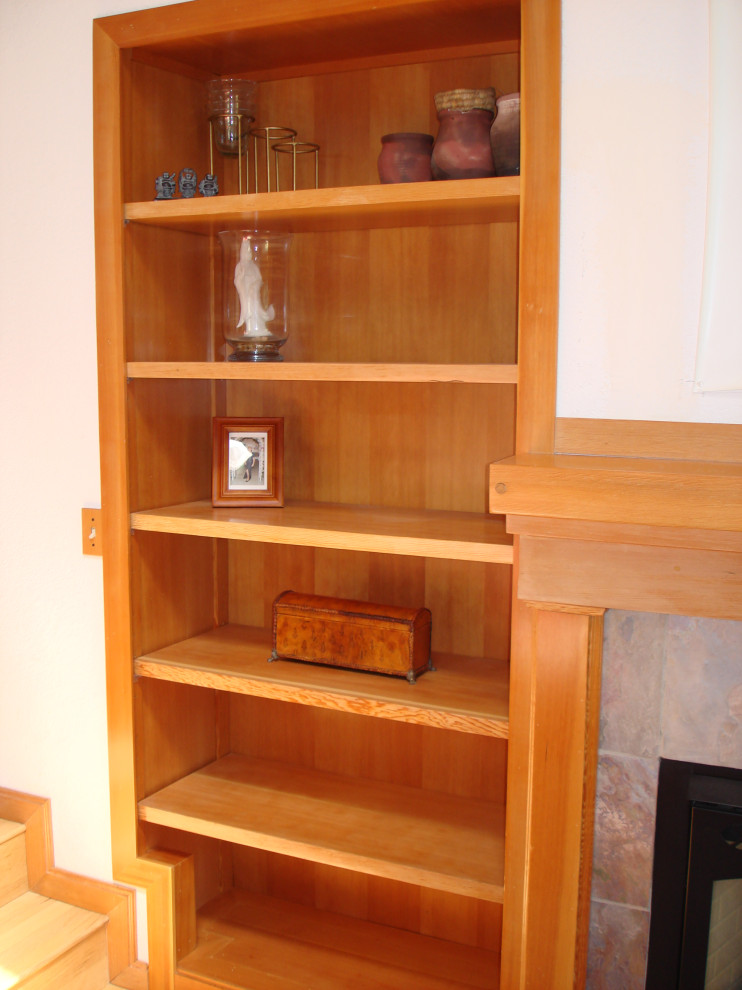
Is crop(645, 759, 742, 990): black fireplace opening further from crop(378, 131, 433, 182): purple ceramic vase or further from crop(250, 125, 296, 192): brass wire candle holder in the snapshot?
crop(250, 125, 296, 192): brass wire candle holder

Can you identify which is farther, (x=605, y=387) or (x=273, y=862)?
(x=273, y=862)

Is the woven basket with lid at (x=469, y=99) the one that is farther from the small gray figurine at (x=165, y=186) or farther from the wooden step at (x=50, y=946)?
the wooden step at (x=50, y=946)

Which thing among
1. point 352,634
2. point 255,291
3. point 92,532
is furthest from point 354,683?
point 255,291

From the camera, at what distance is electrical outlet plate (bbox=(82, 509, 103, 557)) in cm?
199

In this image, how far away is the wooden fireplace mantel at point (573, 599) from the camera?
1.25 m

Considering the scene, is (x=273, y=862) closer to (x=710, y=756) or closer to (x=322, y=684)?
(x=322, y=684)

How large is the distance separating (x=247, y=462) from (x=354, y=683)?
22.2 inches

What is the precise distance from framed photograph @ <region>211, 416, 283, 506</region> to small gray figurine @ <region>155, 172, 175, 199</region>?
0.49 metres

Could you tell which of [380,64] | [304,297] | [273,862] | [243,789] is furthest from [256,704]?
[380,64]

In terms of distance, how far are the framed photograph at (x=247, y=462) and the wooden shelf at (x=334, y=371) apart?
222 mm

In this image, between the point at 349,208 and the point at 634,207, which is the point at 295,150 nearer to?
the point at 349,208

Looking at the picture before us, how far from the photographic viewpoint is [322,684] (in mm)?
1828

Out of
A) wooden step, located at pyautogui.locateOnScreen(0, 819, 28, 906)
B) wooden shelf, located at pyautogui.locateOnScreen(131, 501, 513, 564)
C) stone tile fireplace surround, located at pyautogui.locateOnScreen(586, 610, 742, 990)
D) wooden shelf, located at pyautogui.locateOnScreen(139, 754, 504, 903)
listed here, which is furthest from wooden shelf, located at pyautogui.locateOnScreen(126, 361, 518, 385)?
wooden step, located at pyautogui.locateOnScreen(0, 819, 28, 906)

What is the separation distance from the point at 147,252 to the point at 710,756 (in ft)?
4.87
